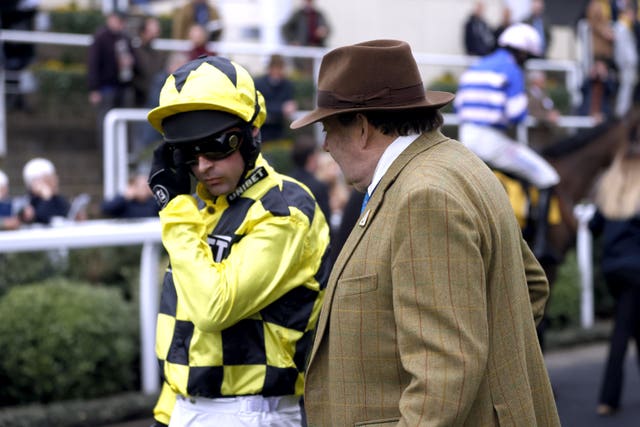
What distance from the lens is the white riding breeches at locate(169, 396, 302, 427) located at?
9.61ft

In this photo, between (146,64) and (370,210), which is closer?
(370,210)

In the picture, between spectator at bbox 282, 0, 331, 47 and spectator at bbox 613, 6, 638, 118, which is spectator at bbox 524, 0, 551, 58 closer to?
spectator at bbox 613, 6, 638, 118

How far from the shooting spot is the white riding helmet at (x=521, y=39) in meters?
6.97

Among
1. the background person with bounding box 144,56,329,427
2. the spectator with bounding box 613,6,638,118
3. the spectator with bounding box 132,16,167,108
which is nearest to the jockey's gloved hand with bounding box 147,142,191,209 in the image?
the background person with bounding box 144,56,329,427

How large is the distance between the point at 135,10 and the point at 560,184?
7.40 metres

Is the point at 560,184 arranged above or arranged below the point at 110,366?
above

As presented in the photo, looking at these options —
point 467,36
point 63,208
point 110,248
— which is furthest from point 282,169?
point 467,36

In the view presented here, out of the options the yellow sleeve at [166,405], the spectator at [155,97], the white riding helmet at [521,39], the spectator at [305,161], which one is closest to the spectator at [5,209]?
→ the spectator at [155,97]

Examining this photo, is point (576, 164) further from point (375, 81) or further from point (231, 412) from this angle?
point (375, 81)

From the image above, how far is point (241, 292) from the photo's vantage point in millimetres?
2814

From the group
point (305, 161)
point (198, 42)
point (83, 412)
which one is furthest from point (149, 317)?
point (198, 42)

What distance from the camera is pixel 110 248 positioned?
277 inches

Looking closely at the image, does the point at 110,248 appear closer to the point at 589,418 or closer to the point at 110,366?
the point at 110,366

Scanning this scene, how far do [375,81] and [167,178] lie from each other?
0.87 metres
